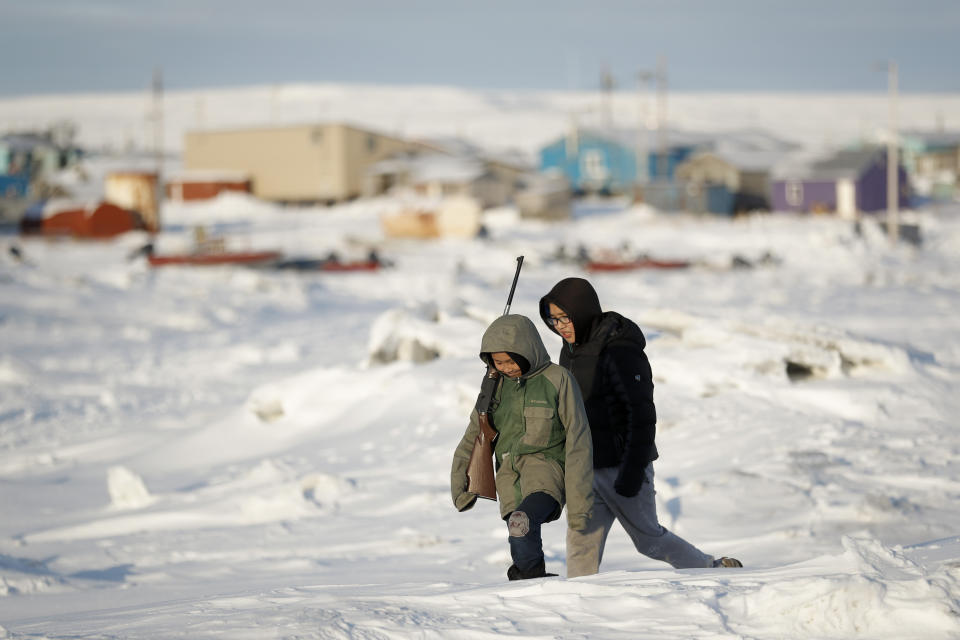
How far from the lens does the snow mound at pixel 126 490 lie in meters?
8.58

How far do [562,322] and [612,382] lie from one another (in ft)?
1.09

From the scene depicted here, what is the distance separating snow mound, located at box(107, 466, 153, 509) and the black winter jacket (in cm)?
512

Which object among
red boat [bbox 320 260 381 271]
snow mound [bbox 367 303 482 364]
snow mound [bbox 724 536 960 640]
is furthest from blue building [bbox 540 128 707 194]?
snow mound [bbox 724 536 960 640]

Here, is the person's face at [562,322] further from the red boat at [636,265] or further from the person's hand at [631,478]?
the red boat at [636,265]

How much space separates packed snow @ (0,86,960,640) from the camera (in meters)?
4.10

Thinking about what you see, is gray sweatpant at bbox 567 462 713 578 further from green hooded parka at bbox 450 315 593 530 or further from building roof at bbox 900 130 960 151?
building roof at bbox 900 130 960 151

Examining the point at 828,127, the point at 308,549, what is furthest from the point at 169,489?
the point at 828,127

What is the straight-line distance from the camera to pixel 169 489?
9039 millimetres

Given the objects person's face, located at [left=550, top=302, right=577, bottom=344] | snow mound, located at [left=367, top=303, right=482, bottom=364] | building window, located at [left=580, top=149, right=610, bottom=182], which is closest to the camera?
person's face, located at [left=550, top=302, right=577, bottom=344]

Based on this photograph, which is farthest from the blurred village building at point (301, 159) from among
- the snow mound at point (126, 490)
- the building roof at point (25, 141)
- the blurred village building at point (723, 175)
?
the snow mound at point (126, 490)

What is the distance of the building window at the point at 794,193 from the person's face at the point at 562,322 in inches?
1748

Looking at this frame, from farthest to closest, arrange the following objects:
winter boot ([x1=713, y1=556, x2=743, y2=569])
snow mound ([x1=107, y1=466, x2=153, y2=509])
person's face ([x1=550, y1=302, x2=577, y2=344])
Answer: snow mound ([x1=107, y1=466, x2=153, y2=509])
winter boot ([x1=713, y1=556, x2=743, y2=569])
person's face ([x1=550, y1=302, x2=577, y2=344])

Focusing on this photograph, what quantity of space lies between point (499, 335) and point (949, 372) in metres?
7.51

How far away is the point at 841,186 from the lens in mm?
45688
